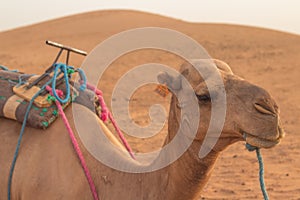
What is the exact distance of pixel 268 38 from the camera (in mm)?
24953

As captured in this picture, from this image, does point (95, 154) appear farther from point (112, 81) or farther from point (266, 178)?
point (112, 81)

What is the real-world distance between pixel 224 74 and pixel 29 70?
1601 centimetres

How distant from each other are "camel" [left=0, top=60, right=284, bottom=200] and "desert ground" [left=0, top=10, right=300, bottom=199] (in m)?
3.53

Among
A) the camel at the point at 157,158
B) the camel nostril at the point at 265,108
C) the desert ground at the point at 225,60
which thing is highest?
the camel nostril at the point at 265,108

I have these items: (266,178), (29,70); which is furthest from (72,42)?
(266,178)

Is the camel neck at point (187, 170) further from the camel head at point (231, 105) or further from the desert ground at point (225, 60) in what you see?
the desert ground at point (225, 60)

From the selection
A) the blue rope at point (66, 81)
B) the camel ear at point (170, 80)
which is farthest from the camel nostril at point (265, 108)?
the blue rope at point (66, 81)

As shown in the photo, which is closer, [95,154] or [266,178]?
[95,154]

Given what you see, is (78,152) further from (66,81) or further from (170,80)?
(170,80)

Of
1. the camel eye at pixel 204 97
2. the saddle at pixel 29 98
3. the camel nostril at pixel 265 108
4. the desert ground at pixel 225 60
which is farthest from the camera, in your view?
the desert ground at pixel 225 60

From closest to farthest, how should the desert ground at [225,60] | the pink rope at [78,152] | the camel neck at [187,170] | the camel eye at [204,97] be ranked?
the camel eye at [204,97]
the camel neck at [187,170]
the pink rope at [78,152]
the desert ground at [225,60]

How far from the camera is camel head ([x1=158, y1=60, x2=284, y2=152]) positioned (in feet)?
7.20

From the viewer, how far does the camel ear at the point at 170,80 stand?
2.66m

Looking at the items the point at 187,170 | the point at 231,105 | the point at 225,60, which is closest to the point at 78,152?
the point at 187,170
